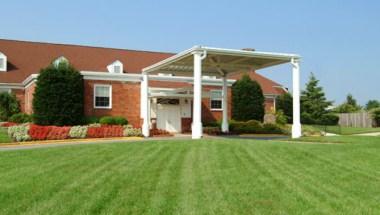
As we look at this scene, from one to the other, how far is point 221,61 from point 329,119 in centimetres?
2482

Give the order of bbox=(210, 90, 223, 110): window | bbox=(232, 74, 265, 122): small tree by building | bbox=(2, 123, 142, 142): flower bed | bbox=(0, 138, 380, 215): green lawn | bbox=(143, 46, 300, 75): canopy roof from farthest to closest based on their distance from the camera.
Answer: bbox=(232, 74, 265, 122): small tree by building < bbox=(210, 90, 223, 110): window < bbox=(2, 123, 142, 142): flower bed < bbox=(143, 46, 300, 75): canopy roof < bbox=(0, 138, 380, 215): green lawn

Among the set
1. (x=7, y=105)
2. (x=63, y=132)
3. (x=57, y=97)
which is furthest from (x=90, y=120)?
(x=7, y=105)

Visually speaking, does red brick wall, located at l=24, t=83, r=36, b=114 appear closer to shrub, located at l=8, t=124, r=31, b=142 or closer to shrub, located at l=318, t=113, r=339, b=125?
shrub, located at l=8, t=124, r=31, b=142

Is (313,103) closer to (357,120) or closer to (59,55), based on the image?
(357,120)

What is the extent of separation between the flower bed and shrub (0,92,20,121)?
375 inches

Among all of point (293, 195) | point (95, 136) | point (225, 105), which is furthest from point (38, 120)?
point (293, 195)

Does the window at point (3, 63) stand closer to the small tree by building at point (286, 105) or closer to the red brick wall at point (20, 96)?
the red brick wall at point (20, 96)

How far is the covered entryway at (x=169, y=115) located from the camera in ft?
95.8

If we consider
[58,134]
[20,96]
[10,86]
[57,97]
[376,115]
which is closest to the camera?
[58,134]

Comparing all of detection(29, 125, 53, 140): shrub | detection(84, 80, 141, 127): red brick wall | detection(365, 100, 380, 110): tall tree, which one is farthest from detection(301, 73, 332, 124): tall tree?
detection(29, 125, 53, 140): shrub

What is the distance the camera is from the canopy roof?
65.7ft

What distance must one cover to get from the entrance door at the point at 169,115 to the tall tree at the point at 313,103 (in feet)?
62.2

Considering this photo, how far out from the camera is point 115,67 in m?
35.1

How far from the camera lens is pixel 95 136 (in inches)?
897
